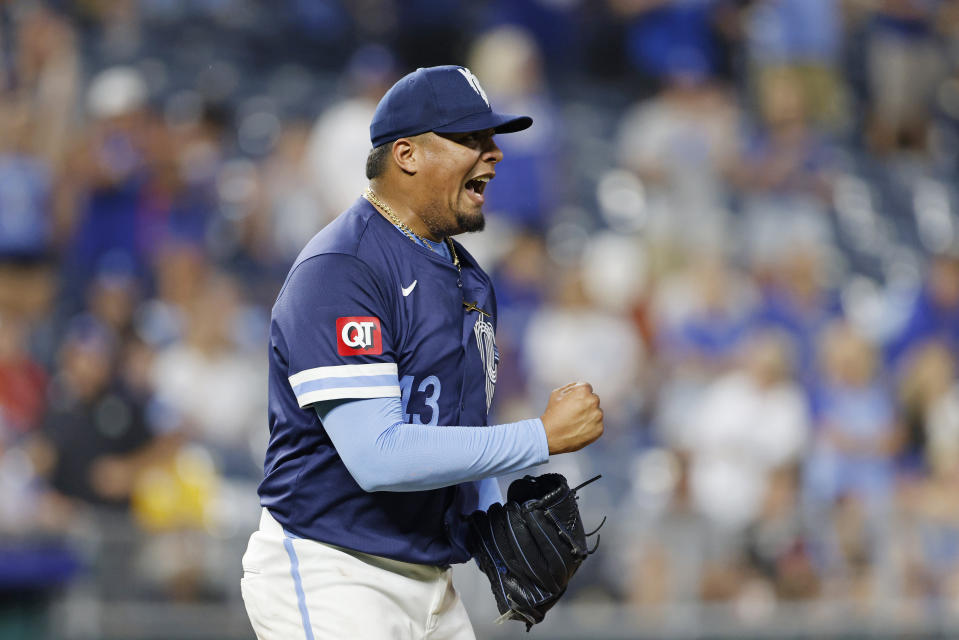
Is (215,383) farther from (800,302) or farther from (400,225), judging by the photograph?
(400,225)

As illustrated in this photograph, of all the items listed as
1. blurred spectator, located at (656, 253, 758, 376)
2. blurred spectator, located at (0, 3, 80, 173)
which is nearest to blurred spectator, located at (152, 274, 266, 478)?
blurred spectator, located at (0, 3, 80, 173)

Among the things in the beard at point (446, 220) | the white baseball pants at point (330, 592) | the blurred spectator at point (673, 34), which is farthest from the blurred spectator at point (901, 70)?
the white baseball pants at point (330, 592)

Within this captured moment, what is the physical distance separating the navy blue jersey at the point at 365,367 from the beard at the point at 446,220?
0.08 m

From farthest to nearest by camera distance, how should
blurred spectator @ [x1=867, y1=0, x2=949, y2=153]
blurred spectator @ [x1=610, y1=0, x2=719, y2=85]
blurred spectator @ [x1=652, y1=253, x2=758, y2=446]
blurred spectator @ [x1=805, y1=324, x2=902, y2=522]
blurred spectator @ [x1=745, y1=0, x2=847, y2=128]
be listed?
blurred spectator @ [x1=867, y1=0, x2=949, y2=153] → blurred spectator @ [x1=745, y1=0, x2=847, y2=128] → blurred spectator @ [x1=610, y1=0, x2=719, y2=85] → blurred spectator @ [x1=652, y1=253, x2=758, y2=446] → blurred spectator @ [x1=805, y1=324, x2=902, y2=522]

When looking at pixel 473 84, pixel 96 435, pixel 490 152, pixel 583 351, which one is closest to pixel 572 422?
pixel 490 152

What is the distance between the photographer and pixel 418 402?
3.30 m

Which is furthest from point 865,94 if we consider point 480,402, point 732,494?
point 480,402

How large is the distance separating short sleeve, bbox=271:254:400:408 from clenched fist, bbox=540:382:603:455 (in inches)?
14.6

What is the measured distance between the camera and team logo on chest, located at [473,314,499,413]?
3.47 meters

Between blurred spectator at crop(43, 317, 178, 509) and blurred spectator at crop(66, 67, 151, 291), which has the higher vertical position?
blurred spectator at crop(66, 67, 151, 291)

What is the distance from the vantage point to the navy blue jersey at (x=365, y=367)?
3119mm

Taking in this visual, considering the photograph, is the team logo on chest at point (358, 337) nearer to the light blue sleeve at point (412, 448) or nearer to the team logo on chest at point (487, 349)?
the light blue sleeve at point (412, 448)

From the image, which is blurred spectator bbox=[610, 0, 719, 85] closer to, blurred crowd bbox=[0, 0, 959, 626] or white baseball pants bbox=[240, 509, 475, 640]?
blurred crowd bbox=[0, 0, 959, 626]

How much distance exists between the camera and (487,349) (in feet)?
11.5
